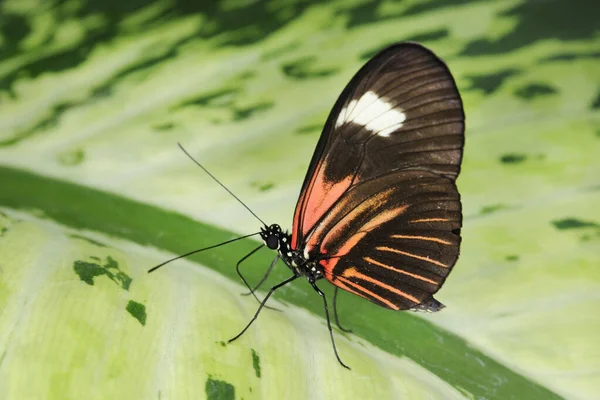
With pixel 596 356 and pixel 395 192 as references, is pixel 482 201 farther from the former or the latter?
pixel 596 356

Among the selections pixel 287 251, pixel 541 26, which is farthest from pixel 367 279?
pixel 541 26

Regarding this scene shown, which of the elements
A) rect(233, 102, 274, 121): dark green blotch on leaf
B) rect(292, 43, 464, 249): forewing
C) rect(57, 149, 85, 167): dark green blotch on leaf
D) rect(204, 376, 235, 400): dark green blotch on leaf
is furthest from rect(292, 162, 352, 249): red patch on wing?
rect(57, 149, 85, 167): dark green blotch on leaf

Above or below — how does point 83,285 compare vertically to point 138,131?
below

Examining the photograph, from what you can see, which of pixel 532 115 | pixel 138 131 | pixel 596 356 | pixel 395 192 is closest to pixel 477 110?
pixel 532 115

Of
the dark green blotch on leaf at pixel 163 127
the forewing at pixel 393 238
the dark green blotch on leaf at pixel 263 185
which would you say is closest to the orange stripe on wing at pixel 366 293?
the forewing at pixel 393 238

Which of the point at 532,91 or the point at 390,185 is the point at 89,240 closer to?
the point at 390,185

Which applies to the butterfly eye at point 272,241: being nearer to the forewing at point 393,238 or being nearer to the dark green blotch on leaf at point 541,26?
the forewing at point 393,238
